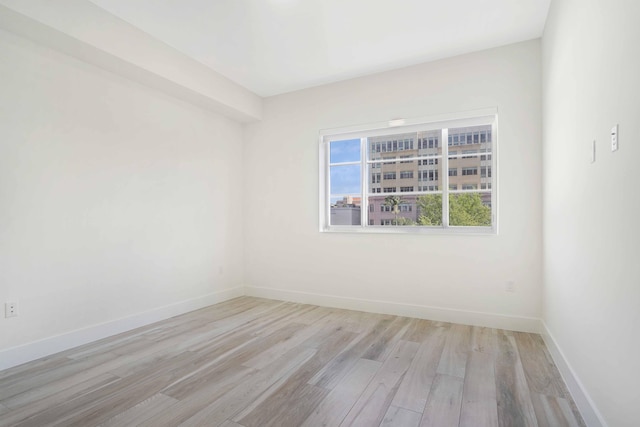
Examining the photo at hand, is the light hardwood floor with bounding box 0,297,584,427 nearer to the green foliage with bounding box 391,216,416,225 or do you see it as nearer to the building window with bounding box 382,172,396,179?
the green foliage with bounding box 391,216,416,225

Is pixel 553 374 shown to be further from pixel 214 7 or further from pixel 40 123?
pixel 40 123

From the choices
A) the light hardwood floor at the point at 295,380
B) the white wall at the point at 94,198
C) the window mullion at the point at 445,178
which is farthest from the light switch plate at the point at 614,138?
the white wall at the point at 94,198

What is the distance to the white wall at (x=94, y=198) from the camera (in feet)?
8.12

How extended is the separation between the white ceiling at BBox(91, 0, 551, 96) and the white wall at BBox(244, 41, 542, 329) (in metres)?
0.29

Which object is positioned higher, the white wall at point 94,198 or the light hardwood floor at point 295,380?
the white wall at point 94,198

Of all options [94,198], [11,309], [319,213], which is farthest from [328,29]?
[11,309]

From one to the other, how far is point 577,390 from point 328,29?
3.23 metres

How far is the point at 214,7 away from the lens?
2.65 meters

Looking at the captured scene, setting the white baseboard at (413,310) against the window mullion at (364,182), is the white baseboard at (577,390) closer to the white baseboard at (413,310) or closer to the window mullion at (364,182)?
the white baseboard at (413,310)

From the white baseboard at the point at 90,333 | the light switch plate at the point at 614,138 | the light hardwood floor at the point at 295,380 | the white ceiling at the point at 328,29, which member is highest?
the white ceiling at the point at 328,29

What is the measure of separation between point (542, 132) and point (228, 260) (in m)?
3.88

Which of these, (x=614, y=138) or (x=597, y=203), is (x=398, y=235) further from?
(x=614, y=138)

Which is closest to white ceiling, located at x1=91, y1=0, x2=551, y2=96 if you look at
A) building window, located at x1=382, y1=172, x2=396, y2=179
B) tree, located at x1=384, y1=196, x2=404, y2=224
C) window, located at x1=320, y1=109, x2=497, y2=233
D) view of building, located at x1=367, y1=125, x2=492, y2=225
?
window, located at x1=320, y1=109, x2=497, y2=233

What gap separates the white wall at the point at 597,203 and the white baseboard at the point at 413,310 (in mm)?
546
